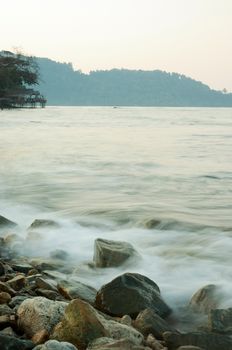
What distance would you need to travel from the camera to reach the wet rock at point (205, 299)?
5521mm

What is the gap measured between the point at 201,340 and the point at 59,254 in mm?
3785

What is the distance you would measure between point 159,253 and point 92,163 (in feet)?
41.7

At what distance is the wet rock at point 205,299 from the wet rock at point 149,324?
0.96m

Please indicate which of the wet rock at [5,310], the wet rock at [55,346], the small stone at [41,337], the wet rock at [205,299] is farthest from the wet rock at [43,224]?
the wet rock at [55,346]

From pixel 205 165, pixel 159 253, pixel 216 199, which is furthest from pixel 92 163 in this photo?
pixel 159 253

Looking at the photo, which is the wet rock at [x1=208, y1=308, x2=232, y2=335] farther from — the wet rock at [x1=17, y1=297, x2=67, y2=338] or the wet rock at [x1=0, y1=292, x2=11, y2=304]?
the wet rock at [x1=0, y1=292, x2=11, y2=304]

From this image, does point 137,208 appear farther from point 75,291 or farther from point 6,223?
point 75,291

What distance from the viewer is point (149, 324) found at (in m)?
4.52

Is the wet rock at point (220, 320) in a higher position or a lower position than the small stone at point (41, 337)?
lower

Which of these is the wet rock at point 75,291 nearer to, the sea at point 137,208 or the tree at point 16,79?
the sea at point 137,208

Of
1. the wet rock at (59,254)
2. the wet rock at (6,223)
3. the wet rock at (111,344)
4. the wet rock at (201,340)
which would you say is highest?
the wet rock at (111,344)

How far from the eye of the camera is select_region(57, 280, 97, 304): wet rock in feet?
17.3

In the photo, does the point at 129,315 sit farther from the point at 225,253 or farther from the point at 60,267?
the point at 225,253

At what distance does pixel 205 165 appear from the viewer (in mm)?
19484
